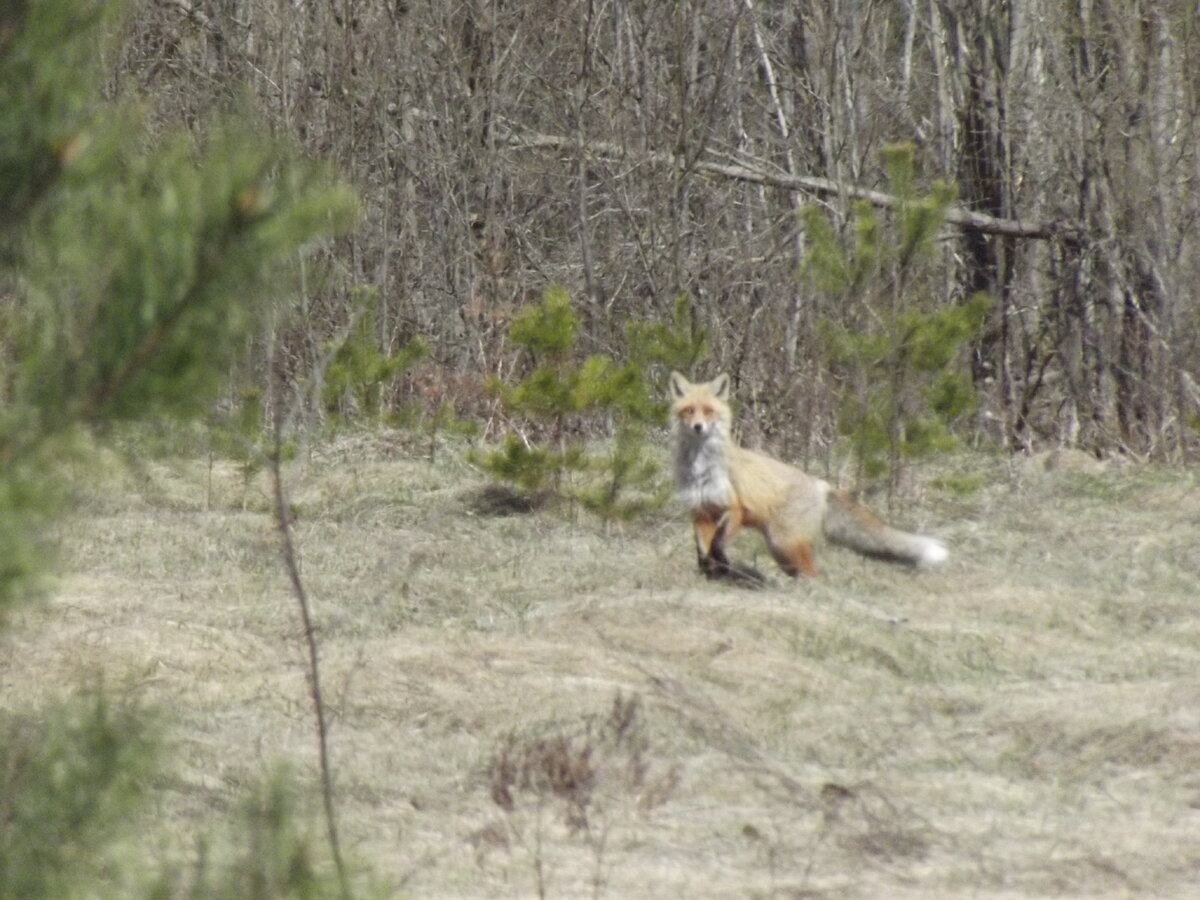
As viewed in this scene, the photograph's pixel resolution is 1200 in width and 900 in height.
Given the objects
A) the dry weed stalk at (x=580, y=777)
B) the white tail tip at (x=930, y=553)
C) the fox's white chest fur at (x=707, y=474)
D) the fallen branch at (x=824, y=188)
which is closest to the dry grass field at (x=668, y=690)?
the dry weed stalk at (x=580, y=777)

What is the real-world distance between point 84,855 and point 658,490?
830 centimetres

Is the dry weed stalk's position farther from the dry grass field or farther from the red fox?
the red fox

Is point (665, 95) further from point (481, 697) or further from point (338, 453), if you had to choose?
point (481, 697)

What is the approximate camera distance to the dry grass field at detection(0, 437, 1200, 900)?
5.06m

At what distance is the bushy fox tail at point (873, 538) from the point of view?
8945 mm

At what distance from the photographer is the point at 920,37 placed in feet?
81.7

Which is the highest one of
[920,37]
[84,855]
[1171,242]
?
[920,37]

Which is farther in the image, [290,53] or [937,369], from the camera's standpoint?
[290,53]

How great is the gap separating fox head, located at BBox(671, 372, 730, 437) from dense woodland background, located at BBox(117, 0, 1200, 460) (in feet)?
9.88

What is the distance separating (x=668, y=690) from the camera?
249 inches

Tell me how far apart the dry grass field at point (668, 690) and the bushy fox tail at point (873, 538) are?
164mm

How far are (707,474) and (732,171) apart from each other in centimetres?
672

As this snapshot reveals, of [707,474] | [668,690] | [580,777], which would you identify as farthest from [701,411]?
[580,777]

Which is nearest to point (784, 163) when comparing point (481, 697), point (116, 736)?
point (481, 697)
